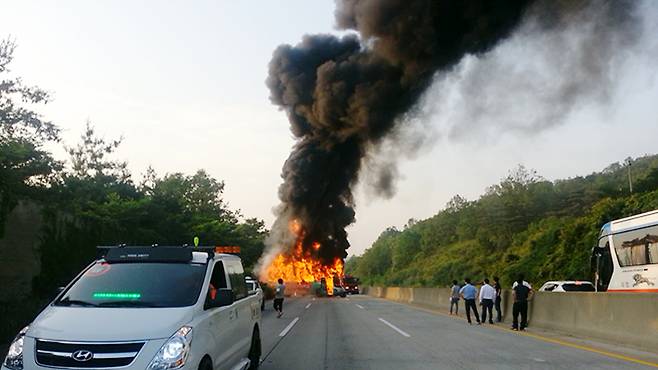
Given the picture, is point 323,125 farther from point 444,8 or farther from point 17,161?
point 17,161

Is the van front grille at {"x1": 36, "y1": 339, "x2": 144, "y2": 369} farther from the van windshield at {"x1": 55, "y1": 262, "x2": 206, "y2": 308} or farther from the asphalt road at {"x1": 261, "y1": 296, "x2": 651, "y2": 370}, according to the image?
the asphalt road at {"x1": 261, "y1": 296, "x2": 651, "y2": 370}

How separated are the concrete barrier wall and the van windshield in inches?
391

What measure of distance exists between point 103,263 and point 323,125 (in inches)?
1391

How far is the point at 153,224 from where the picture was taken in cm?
3212

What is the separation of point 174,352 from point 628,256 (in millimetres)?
18979

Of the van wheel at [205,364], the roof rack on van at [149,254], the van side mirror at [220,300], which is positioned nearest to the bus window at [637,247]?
the van side mirror at [220,300]

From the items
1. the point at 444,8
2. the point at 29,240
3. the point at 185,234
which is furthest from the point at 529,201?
the point at 29,240

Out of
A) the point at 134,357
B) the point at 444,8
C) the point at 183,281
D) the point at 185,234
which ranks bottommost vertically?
the point at 134,357

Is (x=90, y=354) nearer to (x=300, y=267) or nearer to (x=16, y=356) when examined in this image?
(x=16, y=356)

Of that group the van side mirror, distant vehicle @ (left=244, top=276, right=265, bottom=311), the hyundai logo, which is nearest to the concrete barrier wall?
distant vehicle @ (left=244, top=276, right=265, bottom=311)

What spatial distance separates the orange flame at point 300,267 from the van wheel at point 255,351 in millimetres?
38806

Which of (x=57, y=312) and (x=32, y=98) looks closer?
(x=57, y=312)

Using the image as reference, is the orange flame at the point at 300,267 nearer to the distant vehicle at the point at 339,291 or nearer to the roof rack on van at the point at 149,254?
the distant vehicle at the point at 339,291

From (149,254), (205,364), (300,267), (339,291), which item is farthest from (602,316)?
(339,291)
